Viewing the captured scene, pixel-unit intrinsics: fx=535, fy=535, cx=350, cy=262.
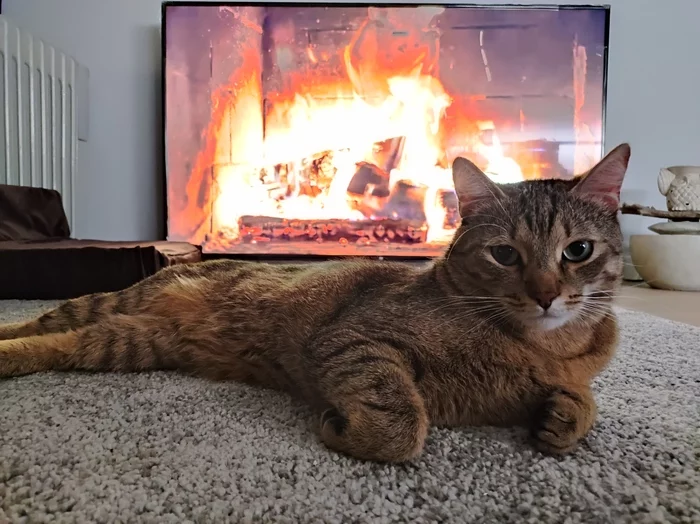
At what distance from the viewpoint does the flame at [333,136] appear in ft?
11.2

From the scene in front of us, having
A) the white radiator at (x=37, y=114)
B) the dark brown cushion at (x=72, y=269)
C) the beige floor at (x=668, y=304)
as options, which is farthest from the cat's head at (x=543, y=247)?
the white radiator at (x=37, y=114)

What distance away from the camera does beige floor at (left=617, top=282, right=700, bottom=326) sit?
219cm

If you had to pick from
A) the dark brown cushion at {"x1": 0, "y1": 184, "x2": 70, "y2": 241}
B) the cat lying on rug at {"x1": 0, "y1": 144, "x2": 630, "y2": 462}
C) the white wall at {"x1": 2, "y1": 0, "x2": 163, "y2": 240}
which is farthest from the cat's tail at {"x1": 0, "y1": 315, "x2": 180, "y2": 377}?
the white wall at {"x1": 2, "y1": 0, "x2": 163, "y2": 240}

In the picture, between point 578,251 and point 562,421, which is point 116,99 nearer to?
point 578,251

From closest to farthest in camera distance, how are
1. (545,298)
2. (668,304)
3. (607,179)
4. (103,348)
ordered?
1. (545,298)
2. (607,179)
3. (103,348)
4. (668,304)

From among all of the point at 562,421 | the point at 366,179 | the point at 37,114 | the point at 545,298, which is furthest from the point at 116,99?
the point at 562,421

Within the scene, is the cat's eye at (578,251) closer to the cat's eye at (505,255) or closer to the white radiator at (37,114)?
the cat's eye at (505,255)

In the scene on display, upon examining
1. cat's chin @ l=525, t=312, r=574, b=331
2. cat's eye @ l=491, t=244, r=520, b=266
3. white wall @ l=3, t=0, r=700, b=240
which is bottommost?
cat's chin @ l=525, t=312, r=574, b=331

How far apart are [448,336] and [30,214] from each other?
8.50 feet

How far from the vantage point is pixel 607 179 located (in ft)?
3.09

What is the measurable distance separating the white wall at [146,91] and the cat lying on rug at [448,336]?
2.66 metres

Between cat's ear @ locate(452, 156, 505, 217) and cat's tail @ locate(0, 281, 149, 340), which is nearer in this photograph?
cat's ear @ locate(452, 156, 505, 217)

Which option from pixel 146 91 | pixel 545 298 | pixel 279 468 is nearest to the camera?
pixel 279 468

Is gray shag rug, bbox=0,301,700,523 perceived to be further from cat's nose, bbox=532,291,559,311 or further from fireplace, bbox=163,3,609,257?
fireplace, bbox=163,3,609,257
